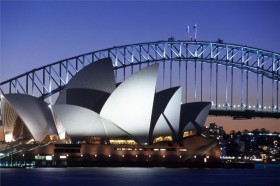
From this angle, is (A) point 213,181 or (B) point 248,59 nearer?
(A) point 213,181

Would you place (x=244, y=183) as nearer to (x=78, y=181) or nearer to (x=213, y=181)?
(x=213, y=181)

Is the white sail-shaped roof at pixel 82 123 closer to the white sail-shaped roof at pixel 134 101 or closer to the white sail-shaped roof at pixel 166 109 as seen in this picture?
the white sail-shaped roof at pixel 134 101

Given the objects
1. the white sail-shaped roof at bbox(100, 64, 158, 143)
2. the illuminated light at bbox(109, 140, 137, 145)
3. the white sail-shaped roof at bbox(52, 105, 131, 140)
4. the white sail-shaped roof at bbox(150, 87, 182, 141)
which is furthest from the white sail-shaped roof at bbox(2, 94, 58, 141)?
the white sail-shaped roof at bbox(150, 87, 182, 141)

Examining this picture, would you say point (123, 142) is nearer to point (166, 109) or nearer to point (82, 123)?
point (82, 123)

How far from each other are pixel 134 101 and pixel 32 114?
39.8 feet

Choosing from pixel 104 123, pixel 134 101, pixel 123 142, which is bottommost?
pixel 123 142

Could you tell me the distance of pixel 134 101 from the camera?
75562mm

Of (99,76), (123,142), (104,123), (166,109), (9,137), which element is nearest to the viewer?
(166,109)

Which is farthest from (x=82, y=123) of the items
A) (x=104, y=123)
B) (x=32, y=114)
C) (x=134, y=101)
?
(x=134, y=101)

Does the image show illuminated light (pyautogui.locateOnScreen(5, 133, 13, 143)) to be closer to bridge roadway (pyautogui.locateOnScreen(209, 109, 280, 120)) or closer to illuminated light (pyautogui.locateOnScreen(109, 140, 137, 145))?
illuminated light (pyautogui.locateOnScreen(109, 140, 137, 145))

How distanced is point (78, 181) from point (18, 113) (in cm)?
2309

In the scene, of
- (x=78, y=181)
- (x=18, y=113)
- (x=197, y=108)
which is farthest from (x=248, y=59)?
(x=78, y=181)

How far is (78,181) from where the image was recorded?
5775cm

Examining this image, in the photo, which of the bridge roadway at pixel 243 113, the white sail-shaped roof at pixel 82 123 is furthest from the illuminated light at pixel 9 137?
the bridge roadway at pixel 243 113
